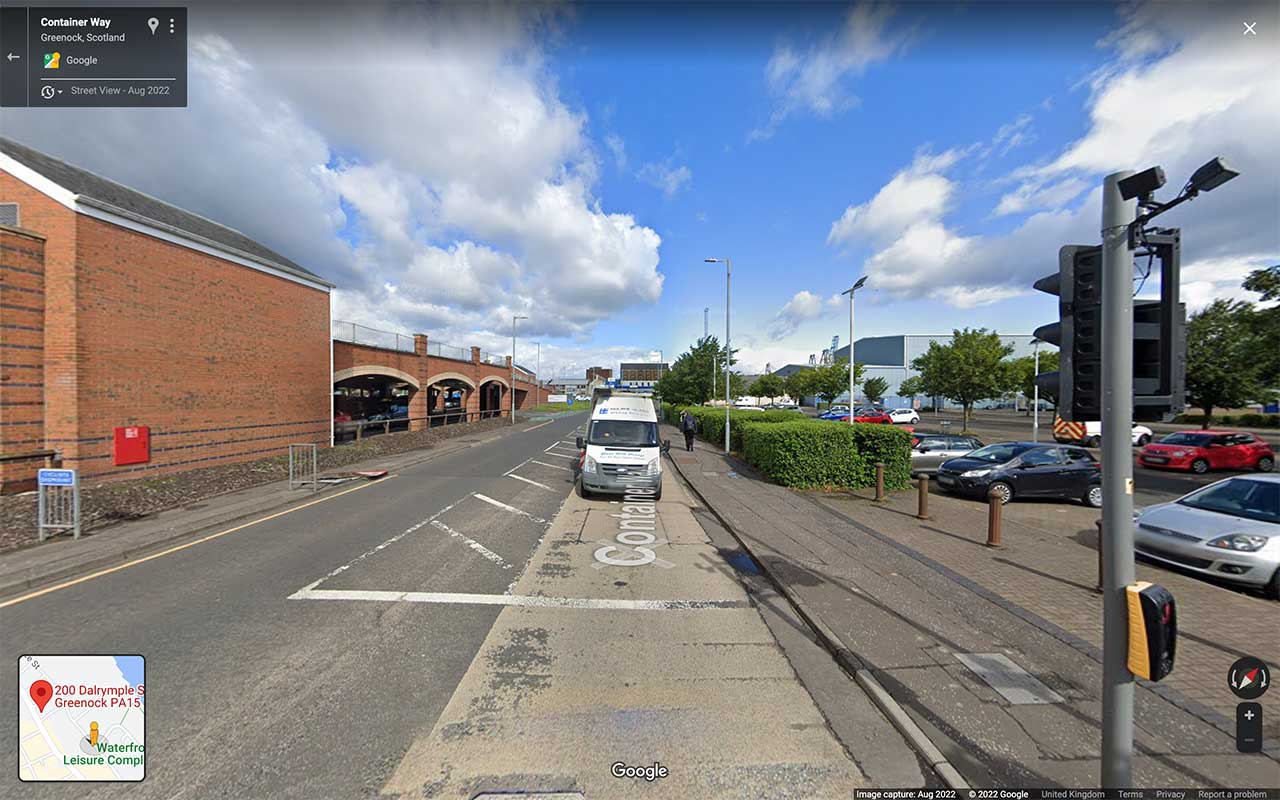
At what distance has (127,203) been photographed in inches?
490

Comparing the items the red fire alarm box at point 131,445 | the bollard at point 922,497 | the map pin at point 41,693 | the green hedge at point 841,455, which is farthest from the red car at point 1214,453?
the red fire alarm box at point 131,445

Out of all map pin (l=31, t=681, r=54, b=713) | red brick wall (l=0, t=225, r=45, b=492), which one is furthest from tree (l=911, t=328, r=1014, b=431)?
red brick wall (l=0, t=225, r=45, b=492)

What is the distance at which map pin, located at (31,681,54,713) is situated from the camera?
3002mm

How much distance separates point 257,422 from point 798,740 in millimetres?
18282

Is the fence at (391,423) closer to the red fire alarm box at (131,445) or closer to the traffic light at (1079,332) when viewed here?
the red fire alarm box at (131,445)

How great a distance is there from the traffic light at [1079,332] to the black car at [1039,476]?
8926 millimetres

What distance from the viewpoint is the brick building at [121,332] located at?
9625 millimetres

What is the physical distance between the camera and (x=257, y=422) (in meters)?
14.7

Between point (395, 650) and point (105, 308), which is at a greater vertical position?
point (105, 308)

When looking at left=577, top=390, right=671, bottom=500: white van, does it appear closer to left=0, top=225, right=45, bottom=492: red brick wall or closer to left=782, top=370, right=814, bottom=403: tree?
left=0, top=225, right=45, bottom=492: red brick wall

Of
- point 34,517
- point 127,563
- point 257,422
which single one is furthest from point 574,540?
point 257,422

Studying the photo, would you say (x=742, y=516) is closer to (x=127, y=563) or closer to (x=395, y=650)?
(x=395, y=650)

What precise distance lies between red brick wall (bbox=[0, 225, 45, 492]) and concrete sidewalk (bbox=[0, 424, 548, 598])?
13.7 feet

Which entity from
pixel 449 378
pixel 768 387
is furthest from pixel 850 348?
pixel 768 387
